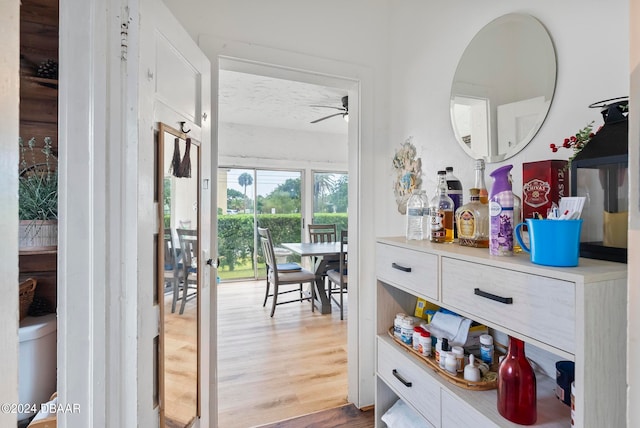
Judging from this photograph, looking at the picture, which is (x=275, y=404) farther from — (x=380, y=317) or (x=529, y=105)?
(x=529, y=105)

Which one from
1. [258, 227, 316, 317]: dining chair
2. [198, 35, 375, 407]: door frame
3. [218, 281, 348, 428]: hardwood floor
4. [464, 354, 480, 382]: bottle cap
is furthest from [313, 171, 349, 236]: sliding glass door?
[464, 354, 480, 382]: bottle cap

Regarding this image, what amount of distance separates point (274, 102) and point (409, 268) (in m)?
3.37

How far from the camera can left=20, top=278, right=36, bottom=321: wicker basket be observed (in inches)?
48.2

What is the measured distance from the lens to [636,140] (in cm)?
47

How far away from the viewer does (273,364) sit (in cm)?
246

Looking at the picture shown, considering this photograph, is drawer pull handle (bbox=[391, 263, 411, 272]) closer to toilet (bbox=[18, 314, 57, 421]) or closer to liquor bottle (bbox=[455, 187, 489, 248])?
liquor bottle (bbox=[455, 187, 489, 248])

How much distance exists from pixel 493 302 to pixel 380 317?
2.29 ft

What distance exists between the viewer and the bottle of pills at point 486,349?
3.76ft

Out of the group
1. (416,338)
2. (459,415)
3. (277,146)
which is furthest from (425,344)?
(277,146)

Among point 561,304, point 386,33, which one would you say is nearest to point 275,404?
point 561,304

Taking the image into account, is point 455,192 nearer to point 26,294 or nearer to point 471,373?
point 471,373

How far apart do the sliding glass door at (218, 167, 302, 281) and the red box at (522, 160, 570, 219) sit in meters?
4.73

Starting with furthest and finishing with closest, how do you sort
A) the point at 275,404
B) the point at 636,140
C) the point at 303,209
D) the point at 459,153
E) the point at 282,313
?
the point at 303,209, the point at 282,313, the point at 275,404, the point at 459,153, the point at 636,140

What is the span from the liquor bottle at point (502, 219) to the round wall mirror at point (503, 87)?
295 mm
